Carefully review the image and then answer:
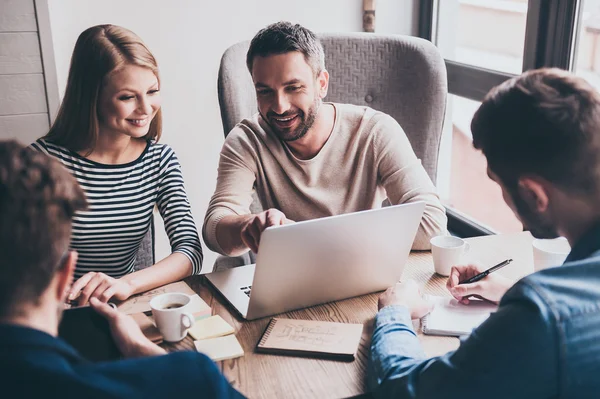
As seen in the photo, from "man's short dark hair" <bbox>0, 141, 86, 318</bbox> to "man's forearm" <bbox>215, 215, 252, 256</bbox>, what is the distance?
0.81 meters

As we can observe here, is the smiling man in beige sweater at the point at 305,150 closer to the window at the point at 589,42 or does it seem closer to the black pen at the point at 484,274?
the black pen at the point at 484,274

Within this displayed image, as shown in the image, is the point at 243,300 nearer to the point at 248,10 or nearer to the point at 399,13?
the point at 248,10

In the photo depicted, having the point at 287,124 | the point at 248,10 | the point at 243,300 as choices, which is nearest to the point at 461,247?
the point at 243,300

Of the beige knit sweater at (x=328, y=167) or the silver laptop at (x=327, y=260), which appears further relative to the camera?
the beige knit sweater at (x=328, y=167)

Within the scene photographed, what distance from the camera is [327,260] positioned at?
3.98ft

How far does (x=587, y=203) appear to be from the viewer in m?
0.88

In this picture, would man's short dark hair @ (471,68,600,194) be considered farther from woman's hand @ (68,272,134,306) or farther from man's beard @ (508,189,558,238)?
woman's hand @ (68,272,134,306)

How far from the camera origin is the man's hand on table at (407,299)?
119 cm

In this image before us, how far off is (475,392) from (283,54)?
1.13m

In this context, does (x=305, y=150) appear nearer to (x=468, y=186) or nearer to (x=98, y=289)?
(x=98, y=289)

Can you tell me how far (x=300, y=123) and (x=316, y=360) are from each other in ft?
2.75

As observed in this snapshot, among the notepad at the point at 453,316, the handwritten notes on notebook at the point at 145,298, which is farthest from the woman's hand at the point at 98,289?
the notepad at the point at 453,316

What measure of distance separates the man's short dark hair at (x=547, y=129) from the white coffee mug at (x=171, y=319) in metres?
0.60

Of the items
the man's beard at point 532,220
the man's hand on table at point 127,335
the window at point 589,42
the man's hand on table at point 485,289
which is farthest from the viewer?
the window at point 589,42
